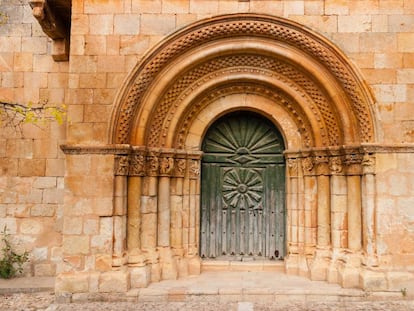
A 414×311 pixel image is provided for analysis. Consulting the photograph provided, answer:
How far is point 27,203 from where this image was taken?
7086 mm

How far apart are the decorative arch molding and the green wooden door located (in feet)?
3.08

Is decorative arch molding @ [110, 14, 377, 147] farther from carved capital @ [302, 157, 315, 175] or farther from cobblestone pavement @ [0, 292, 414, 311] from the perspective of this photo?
cobblestone pavement @ [0, 292, 414, 311]

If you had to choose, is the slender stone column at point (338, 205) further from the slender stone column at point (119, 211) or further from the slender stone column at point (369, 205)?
the slender stone column at point (119, 211)

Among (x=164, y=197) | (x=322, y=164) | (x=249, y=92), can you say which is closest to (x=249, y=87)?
(x=249, y=92)

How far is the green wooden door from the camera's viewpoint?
6961 mm

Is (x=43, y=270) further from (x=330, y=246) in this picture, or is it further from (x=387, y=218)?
(x=387, y=218)

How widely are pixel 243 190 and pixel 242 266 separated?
1.34 metres

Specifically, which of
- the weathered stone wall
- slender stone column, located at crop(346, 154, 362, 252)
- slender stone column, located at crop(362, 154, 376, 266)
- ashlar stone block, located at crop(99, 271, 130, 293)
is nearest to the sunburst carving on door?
slender stone column, located at crop(346, 154, 362, 252)

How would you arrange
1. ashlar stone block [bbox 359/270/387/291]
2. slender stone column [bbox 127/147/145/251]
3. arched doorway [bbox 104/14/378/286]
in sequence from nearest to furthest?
ashlar stone block [bbox 359/270/387/291]
arched doorway [bbox 104/14/378/286]
slender stone column [bbox 127/147/145/251]

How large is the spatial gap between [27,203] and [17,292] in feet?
5.18

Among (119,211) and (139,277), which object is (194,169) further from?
(139,277)

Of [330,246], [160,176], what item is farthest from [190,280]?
[330,246]

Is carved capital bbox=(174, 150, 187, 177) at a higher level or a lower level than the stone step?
higher

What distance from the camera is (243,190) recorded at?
7.00 metres
